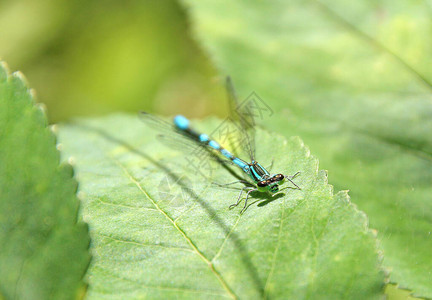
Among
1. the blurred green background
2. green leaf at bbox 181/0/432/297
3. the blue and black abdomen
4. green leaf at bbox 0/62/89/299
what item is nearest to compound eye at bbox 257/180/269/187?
the blue and black abdomen

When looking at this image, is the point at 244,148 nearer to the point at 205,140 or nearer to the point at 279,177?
the point at 205,140

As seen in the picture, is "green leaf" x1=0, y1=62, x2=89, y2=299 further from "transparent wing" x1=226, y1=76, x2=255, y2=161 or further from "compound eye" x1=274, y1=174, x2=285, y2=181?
"transparent wing" x1=226, y1=76, x2=255, y2=161

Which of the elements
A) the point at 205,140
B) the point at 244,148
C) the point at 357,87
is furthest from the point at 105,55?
the point at 357,87

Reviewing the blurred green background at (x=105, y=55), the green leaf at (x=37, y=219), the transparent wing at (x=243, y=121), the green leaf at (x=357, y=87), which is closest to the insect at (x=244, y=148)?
the transparent wing at (x=243, y=121)

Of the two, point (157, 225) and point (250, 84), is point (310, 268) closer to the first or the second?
point (157, 225)

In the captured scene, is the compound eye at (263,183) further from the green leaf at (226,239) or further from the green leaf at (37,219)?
the green leaf at (37,219)

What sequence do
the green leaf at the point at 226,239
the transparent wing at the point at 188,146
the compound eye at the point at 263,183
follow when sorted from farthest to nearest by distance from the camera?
the transparent wing at the point at 188,146, the compound eye at the point at 263,183, the green leaf at the point at 226,239

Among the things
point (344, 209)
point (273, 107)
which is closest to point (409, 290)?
point (344, 209)
